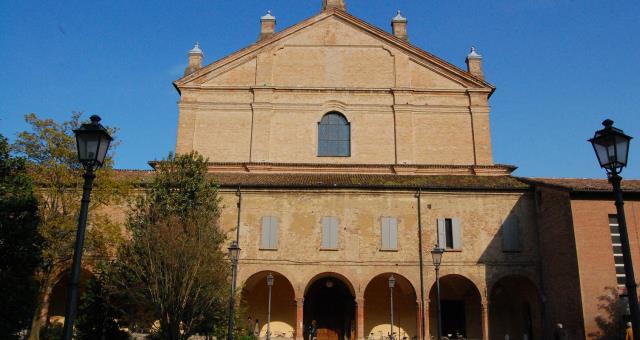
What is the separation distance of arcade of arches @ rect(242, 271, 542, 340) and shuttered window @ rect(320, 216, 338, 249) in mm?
1382

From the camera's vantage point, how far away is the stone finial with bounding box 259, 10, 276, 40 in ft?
107

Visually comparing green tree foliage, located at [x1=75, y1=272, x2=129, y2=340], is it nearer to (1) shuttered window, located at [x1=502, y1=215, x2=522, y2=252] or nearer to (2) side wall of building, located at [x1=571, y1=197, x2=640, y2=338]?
(1) shuttered window, located at [x1=502, y1=215, x2=522, y2=252]

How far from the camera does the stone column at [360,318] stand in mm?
24078

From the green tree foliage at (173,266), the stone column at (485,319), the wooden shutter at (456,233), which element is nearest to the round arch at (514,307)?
the stone column at (485,319)

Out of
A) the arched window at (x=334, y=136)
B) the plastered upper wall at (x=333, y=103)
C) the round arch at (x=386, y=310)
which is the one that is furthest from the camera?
the arched window at (x=334, y=136)

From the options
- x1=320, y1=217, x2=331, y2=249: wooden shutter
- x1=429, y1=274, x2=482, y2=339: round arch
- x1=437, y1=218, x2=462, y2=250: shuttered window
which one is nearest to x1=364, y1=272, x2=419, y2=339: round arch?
x1=429, y1=274, x2=482, y2=339: round arch

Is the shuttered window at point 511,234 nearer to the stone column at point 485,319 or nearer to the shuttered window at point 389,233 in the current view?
the stone column at point 485,319

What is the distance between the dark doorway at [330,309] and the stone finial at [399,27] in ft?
49.2

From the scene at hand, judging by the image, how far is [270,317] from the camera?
26.6 m

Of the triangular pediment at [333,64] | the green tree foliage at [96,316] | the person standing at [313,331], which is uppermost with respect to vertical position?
the triangular pediment at [333,64]

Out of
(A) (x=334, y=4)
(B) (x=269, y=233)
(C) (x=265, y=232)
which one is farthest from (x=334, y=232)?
(A) (x=334, y=4)

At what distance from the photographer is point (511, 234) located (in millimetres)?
25562

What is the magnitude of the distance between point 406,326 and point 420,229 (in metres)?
4.92

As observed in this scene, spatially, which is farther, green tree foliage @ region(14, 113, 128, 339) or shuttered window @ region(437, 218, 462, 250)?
shuttered window @ region(437, 218, 462, 250)
